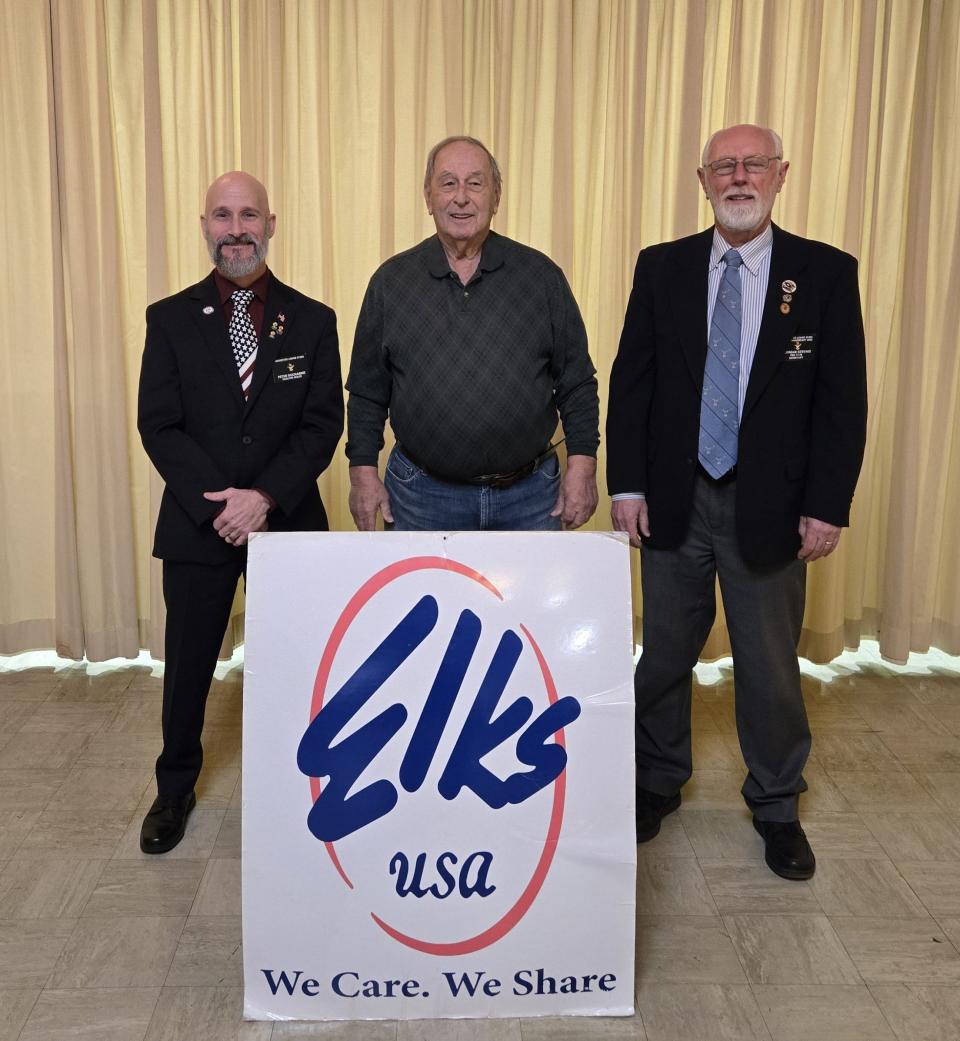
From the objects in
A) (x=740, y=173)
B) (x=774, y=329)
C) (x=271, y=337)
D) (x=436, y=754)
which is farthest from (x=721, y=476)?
(x=271, y=337)

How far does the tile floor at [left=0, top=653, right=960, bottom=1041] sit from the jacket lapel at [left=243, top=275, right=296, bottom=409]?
1.10 m

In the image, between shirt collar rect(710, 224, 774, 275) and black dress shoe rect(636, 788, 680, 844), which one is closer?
shirt collar rect(710, 224, 774, 275)

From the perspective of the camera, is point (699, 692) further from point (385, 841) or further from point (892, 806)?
point (385, 841)

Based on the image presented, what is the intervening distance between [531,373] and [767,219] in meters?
0.61

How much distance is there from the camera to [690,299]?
7.66 feet

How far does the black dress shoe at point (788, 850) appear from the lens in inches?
95.0

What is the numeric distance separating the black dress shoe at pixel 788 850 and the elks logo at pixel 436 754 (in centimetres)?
80

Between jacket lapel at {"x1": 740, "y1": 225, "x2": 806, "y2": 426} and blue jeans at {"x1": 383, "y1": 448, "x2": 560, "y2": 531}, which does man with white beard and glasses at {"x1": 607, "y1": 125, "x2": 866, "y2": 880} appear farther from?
blue jeans at {"x1": 383, "y1": 448, "x2": 560, "y2": 531}

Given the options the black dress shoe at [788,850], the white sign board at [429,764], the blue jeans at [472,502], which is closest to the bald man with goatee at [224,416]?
the blue jeans at [472,502]

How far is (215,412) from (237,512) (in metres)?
0.24

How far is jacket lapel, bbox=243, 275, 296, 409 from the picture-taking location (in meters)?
2.41

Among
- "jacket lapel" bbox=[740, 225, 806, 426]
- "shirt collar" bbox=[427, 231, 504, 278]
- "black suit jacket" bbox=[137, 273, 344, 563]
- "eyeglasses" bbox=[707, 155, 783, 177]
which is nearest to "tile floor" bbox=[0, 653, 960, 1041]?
"black suit jacket" bbox=[137, 273, 344, 563]

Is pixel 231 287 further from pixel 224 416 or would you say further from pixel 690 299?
pixel 690 299

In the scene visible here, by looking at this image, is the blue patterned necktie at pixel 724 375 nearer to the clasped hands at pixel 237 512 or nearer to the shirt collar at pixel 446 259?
the shirt collar at pixel 446 259
